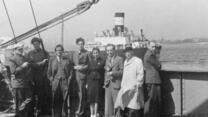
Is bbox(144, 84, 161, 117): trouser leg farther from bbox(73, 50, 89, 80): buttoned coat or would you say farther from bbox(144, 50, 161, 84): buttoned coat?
bbox(73, 50, 89, 80): buttoned coat

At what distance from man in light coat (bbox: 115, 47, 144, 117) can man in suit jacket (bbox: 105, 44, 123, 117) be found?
412mm

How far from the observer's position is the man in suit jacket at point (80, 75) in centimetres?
877

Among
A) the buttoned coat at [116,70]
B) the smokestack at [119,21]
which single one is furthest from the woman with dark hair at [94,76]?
the smokestack at [119,21]

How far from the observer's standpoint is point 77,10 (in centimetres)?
1335

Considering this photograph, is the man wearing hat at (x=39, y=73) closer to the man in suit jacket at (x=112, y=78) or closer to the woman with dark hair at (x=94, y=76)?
the woman with dark hair at (x=94, y=76)

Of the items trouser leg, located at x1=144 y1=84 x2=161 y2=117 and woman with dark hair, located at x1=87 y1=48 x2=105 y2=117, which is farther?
woman with dark hair, located at x1=87 y1=48 x2=105 y2=117

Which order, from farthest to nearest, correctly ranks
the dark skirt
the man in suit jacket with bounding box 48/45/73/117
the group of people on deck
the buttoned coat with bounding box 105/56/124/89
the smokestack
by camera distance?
the smokestack
the dark skirt
the man in suit jacket with bounding box 48/45/73/117
the buttoned coat with bounding box 105/56/124/89
the group of people on deck

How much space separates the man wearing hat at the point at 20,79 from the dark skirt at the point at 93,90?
1.26 metres

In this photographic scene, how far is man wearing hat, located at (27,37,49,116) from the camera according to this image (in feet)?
29.4

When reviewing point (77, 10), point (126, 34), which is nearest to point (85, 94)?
point (77, 10)

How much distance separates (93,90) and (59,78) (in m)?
0.78

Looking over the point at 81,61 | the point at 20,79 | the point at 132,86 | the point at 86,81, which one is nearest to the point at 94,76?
the point at 86,81

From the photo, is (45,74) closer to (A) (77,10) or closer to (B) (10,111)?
(B) (10,111)

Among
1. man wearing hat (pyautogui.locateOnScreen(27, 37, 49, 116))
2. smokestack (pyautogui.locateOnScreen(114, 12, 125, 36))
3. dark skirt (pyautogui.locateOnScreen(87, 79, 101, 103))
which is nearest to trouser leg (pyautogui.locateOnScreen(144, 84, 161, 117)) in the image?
dark skirt (pyautogui.locateOnScreen(87, 79, 101, 103))
